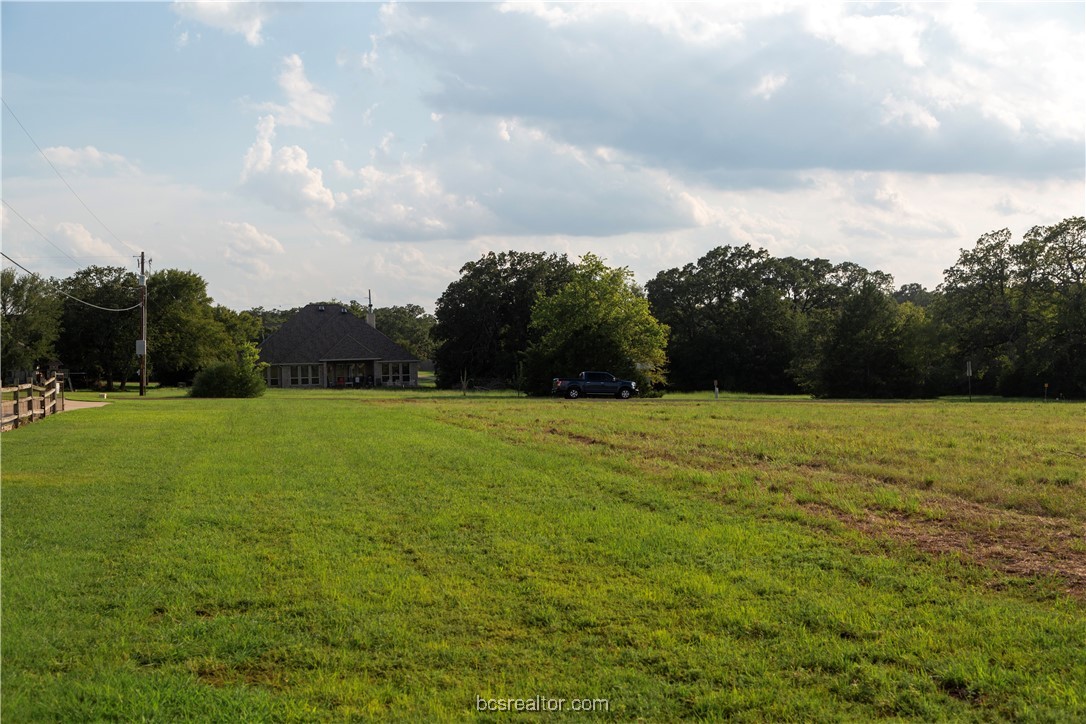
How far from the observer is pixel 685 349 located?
84.6 m

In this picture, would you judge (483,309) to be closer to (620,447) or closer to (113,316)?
(113,316)

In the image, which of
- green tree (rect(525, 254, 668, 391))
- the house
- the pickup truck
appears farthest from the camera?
the house

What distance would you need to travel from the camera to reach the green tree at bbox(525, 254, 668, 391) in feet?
175

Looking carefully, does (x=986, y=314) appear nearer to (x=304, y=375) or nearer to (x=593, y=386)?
(x=593, y=386)

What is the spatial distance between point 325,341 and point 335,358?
373 centimetres

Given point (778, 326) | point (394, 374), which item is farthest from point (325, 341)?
point (778, 326)

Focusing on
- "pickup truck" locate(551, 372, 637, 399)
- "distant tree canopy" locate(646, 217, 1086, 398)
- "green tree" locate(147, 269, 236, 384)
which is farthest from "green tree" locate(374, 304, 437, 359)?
"pickup truck" locate(551, 372, 637, 399)

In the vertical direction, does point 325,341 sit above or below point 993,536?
above

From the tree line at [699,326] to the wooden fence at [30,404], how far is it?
1865 centimetres

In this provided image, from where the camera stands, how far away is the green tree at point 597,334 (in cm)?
5334

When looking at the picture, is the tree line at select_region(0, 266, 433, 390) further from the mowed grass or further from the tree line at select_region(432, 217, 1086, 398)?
the mowed grass

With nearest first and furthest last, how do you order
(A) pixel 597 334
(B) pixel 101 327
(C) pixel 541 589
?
(C) pixel 541 589 < (A) pixel 597 334 < (B) pixel 101 327

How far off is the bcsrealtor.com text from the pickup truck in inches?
1627

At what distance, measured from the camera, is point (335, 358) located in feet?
245
